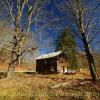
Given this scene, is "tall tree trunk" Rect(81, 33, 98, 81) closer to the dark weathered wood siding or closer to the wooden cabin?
the wooden cabin

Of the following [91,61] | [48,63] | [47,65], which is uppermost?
[48,63]

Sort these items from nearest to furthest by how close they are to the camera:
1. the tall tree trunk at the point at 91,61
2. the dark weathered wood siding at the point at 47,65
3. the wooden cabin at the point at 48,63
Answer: the tall tree trunk at the point at 91,61
the wooden cabin at the point at 48,63
the dark weathered wood siding at the point at 47,65

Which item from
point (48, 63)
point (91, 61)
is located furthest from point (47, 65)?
point (91, 61)

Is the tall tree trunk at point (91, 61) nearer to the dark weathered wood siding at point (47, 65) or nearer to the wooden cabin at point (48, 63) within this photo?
the wooden cabin at point (48, 63)

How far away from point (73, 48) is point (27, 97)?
10042 mm

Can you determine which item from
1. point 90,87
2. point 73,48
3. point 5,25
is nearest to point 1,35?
point 5,25

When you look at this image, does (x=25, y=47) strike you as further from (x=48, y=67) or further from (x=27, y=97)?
(x=48, y=67)

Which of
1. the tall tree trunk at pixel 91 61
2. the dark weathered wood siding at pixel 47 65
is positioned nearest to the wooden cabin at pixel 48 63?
the dark weathered wood siding at pixel 47 65

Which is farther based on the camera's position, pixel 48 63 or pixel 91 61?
pixel 48 63

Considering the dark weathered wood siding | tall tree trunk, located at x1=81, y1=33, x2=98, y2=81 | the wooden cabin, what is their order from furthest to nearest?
the dark weathered wood siding < the wooden cabin < tall tree trunk, located at x1=81, y1=33, x2=98, y2=81

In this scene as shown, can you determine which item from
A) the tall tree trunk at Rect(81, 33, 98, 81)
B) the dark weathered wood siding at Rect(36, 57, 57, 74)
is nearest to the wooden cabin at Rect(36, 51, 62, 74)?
the dark weathered wood siding at Rect(36, 57, 57, 74)

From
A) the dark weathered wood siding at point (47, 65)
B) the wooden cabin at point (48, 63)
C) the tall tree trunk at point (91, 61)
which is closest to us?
the tall tree trunk at point (91, 61)

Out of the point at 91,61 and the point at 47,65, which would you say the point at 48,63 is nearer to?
the point at 47,65

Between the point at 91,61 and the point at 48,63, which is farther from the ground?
the point at 48,63
